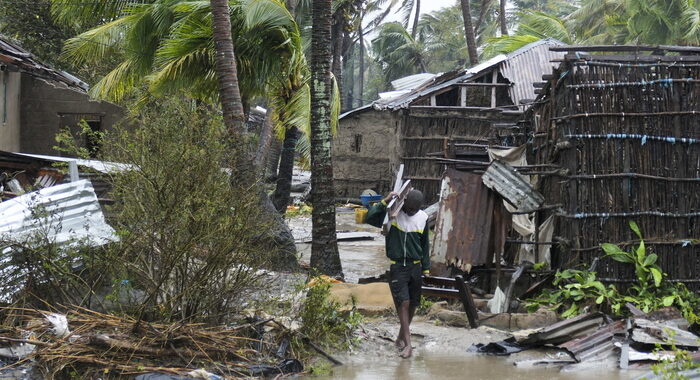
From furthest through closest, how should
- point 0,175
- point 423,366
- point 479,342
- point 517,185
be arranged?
point 0,175
point 517,185
point 479,342
point 423,366

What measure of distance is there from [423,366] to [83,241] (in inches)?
134

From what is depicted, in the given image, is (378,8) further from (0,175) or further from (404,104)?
(0,175)

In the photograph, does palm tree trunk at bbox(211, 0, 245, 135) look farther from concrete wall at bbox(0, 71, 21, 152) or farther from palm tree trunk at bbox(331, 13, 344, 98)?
palm tree trunk at bbox(331, 13, 344, 98)

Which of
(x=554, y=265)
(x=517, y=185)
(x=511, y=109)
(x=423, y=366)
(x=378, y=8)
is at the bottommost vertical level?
(x=423, y=366)

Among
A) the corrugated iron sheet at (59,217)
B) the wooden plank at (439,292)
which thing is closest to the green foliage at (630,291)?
the wooden plank at (439,292)

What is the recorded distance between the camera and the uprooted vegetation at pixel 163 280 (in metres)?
7.35

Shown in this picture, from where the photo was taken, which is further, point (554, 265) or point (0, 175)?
point (0, 175)

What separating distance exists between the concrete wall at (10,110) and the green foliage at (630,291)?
38.7 feet

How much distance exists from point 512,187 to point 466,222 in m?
0.74

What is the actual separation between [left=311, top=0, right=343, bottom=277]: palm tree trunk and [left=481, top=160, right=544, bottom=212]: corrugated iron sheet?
3.02m

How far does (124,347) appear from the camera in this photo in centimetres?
719

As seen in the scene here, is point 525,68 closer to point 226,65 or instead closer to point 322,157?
point 322,157

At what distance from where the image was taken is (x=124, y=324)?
750cm

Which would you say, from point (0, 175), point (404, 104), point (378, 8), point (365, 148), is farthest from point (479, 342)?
point (378, 8)
